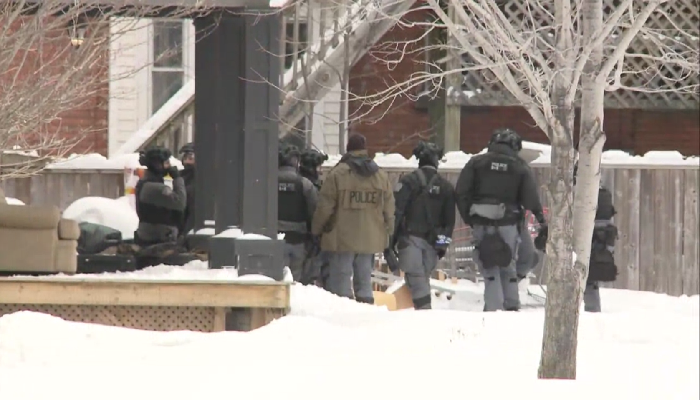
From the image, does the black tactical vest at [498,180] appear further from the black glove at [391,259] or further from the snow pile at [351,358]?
the snow pile at [351,358]

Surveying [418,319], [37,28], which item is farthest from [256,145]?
[37,28]

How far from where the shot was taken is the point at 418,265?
16.1 metres

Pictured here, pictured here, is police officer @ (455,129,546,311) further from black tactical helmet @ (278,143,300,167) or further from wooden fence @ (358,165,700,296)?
wooden fence @ (358,165,700,296)

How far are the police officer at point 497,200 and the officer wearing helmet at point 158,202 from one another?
9.17 ft

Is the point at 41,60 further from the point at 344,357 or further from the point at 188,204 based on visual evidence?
the point at 188,204

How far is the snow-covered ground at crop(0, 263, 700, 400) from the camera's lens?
393 inches

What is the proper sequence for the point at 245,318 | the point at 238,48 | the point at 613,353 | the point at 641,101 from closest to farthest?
the point at 613,353
the point at 245,318
the point at 238,48
the point at 641,101

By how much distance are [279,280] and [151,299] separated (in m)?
1.20

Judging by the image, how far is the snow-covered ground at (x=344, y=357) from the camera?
9992 mm

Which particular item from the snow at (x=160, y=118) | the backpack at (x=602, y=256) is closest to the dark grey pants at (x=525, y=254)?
the backpack at (x=602, y=256)

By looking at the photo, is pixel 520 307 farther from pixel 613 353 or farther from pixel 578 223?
pixel 578 223

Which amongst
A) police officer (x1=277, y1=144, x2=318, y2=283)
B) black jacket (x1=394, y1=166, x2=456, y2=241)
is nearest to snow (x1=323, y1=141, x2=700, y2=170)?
black jacket (x1=394, y1=166, x2=456, y2=241)

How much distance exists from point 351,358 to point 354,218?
153 inches

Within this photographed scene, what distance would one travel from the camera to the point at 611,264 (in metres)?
16.3
